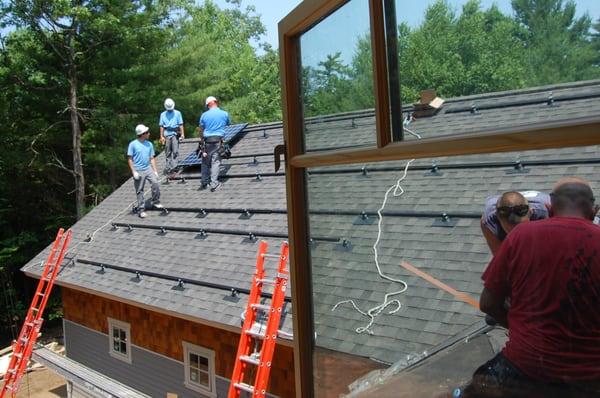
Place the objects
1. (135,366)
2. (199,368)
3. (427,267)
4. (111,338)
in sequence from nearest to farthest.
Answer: (427,267)
(199,368)
(135,366)
(111,338)

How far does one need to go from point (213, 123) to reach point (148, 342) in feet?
10.6

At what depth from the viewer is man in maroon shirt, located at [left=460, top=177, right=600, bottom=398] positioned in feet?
3.33

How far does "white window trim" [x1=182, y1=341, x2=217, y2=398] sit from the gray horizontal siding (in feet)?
0.27

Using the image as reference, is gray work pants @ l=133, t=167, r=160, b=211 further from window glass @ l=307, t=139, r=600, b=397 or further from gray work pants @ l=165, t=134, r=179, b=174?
window glass @ l=307, t=139, r=600, b=397

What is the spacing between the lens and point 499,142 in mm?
991

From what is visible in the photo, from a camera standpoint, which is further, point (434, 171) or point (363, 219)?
point (363, 219)

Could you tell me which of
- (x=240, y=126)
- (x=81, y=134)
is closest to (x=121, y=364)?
(x=240, y=126)

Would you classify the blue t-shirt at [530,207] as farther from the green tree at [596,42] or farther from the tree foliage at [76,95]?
the tree foliage at [76,95]

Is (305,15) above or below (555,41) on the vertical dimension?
above

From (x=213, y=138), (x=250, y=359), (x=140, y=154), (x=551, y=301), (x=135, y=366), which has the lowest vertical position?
(x=135, y=366)

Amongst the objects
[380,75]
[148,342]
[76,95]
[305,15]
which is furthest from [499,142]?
[76,95]

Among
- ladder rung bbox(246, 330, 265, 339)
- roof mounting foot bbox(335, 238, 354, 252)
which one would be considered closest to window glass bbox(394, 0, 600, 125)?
roof mounting foot bbox(335, 238, 354, 252)

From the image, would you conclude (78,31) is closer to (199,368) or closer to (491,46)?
Result: (199,368)

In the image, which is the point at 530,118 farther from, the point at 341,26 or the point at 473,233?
the point at 341,26
